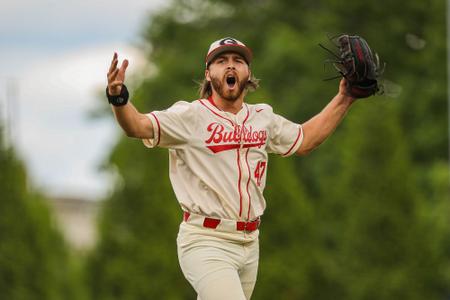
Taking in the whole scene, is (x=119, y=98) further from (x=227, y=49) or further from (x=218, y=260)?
(x=218, y=260)

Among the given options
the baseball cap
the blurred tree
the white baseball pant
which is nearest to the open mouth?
the baseball cap

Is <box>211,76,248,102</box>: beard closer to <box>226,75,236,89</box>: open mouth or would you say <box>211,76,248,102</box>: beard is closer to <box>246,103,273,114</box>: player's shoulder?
<box>226,75,236,89</box>: open mouth

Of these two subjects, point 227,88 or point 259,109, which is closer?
point 227,88

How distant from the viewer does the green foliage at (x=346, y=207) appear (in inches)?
1106

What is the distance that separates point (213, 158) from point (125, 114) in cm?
78

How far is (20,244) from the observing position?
92.6 ft

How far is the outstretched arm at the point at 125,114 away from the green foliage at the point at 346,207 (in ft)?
62.3

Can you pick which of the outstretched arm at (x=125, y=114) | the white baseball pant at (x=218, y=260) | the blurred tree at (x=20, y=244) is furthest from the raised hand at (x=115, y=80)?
the blurred tree at (x=20, y=244)

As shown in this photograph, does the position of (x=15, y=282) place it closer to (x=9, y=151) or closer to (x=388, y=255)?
(x=9, y=151)

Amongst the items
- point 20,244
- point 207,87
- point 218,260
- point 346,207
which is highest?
point 207,87

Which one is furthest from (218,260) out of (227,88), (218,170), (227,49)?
(227,49)

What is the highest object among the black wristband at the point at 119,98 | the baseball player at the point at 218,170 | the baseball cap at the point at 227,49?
the baseball cap at the point at 227,49

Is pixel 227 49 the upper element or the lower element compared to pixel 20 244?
upper

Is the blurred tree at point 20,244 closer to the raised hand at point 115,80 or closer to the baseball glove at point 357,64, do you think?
the baseball glove at point 357,64
